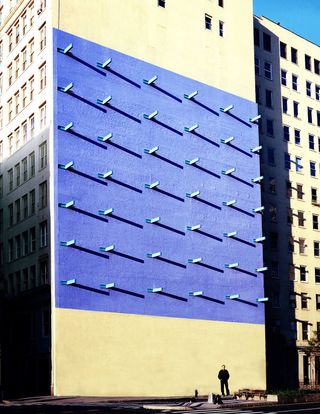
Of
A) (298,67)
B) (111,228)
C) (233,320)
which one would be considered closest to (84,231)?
(111,228)

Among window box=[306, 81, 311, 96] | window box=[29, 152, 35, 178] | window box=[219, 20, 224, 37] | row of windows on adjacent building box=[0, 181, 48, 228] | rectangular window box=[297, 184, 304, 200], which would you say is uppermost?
window box=[219, 20, 224, 37]

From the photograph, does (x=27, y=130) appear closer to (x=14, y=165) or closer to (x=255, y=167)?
(x=14, y=165)

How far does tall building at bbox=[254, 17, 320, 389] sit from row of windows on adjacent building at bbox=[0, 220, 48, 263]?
26683 mm

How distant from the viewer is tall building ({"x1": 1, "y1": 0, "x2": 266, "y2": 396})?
56000mm

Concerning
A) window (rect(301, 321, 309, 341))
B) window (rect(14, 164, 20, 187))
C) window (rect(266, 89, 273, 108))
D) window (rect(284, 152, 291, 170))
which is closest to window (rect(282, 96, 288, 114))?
window (rect(266, 89, 273, 108))

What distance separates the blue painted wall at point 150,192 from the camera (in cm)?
5662

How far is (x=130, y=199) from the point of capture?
59.9 meters

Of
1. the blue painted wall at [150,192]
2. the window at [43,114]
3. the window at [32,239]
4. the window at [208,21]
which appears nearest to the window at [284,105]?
the blue painted wall at [150,192]

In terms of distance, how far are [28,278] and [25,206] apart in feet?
19.7

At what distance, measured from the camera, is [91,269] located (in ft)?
185

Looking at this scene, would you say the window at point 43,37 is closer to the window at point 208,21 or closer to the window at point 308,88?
the window at point 208,21

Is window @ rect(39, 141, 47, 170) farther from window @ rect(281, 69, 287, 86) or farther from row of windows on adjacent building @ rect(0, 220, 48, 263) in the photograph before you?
window @ rect(281, 69, 287, 86)

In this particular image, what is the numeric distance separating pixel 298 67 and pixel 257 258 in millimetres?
27478

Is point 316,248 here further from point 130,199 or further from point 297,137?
point 130,199
